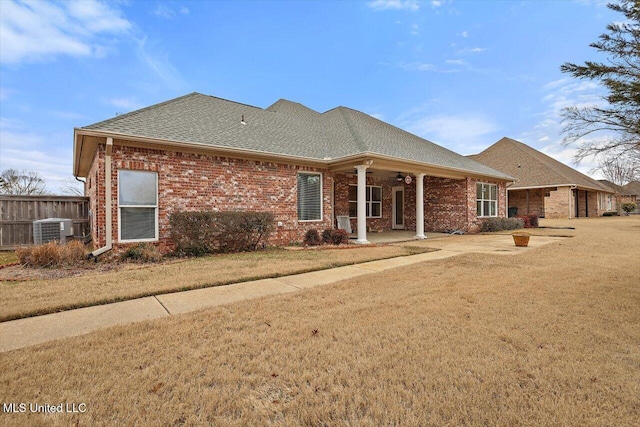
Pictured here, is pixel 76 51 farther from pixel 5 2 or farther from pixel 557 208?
pixel 557 208

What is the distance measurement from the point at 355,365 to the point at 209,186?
26.2 feet

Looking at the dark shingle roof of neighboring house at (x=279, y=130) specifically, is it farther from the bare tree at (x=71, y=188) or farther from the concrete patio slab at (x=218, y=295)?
the bare tree at (x=71, y=188)

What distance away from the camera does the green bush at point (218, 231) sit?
324 inches

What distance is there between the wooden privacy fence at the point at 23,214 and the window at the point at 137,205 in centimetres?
515

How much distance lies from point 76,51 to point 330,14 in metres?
10.4

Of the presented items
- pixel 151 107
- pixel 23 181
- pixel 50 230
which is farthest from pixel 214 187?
pixel 23 181

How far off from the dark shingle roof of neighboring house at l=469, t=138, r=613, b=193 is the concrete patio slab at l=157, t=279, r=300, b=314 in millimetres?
27483

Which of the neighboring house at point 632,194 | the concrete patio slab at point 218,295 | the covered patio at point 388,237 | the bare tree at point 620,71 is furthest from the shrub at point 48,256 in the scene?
the neighboring house at point 632,194

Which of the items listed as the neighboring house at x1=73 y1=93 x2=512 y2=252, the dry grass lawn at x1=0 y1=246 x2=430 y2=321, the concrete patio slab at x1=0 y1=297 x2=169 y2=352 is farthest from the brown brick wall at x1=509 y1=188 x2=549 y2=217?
the concrete patio slab at x1=0 y1=297 x2=169 y2=352

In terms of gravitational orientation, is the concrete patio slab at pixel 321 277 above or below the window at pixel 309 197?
below

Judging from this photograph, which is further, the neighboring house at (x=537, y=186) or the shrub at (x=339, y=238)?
the neighboring house at (x=537, y=186)

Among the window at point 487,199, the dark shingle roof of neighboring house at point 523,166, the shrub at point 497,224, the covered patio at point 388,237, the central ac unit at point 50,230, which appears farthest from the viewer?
the dark shingle roof of neighboring house at point 523,166

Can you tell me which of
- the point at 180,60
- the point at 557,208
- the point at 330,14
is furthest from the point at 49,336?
the point at 557,208

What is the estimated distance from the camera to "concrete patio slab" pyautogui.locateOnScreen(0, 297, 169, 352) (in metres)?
3.21
